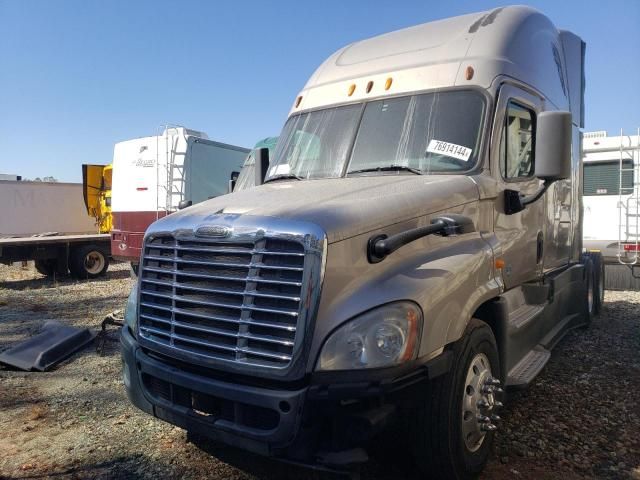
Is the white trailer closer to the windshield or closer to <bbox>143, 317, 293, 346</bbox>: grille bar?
the windshield

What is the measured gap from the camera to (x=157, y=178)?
12.3 metres

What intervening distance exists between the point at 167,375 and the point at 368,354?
4.05 ft

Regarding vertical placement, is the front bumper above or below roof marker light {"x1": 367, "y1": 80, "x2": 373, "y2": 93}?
below

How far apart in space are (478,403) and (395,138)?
196cm

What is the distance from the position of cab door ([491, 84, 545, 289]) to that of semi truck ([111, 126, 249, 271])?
8.82 meters

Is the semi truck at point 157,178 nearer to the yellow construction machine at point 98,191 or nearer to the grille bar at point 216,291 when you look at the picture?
the yellow construction machine at point 98,191

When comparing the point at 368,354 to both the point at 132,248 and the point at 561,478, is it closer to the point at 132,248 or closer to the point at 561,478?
the point at 561,478

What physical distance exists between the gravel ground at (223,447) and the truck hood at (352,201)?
4.45ft

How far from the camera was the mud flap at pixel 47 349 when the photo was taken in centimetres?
558

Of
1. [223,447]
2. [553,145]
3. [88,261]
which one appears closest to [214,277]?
[223,447]

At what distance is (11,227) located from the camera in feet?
57.7

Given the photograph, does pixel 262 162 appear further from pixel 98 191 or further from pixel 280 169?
pixel 98 191

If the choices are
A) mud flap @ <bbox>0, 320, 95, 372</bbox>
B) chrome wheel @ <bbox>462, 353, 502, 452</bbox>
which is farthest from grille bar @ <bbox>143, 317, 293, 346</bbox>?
mud flap @ <bbox>0, 320, 95, 372</bbox>

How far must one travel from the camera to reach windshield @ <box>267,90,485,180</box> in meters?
3.67
